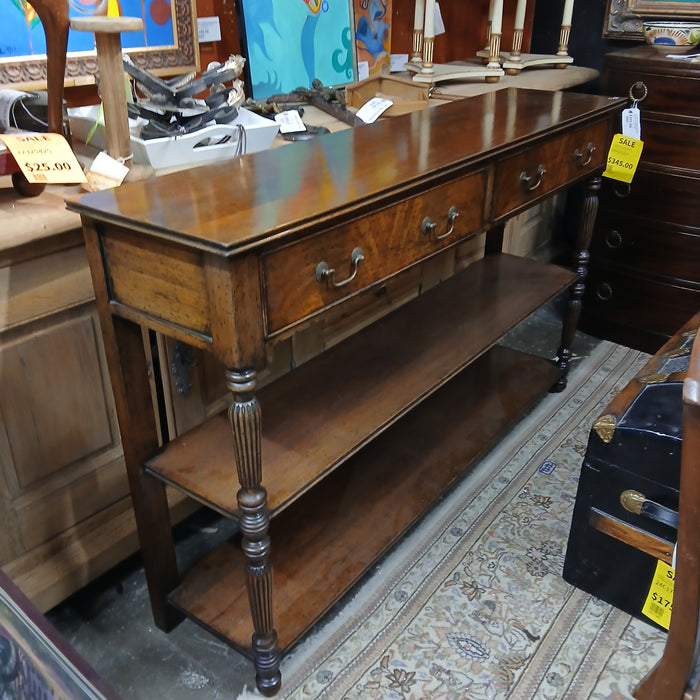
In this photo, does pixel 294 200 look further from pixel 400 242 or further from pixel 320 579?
pixel 320 579

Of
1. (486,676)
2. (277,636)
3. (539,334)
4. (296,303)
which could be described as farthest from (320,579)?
(539,334)

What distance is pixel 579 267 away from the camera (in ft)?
7.82

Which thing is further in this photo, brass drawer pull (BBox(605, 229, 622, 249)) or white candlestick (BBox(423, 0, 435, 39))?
brass drawer pull (BBox(605, 229, 622, 249))

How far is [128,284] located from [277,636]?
79cm

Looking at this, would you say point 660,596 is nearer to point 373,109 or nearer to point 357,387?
point 357,387

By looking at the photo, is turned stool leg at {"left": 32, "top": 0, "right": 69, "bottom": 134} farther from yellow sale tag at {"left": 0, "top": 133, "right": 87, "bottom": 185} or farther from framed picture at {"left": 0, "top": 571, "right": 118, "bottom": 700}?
framed picture at {"left": 0, "top": 571, "right": 118, "bottom": 700}

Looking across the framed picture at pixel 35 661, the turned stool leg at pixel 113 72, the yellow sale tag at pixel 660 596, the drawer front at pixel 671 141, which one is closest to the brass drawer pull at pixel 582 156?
the drawer front at pixel 671 141

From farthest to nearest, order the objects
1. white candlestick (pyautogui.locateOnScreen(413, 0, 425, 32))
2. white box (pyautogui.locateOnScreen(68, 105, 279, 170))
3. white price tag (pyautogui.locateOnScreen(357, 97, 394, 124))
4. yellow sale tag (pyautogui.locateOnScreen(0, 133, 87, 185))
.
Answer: white candlestick (pyautogui.locateOnScreen(413, 0, 425, 32)), white price tag (pyautogui.locateOnScreen(357, 97, 394, 124)), white box (pyautogui.locateOnScreen(68, 105, 279, 170)), yellow sale tag (pyautogui.locateOnScreen(0, 133, 87, 185))

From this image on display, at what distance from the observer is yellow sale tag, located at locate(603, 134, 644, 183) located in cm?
228

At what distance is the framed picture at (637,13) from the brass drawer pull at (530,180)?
1410 millimetres

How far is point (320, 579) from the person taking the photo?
162 cm

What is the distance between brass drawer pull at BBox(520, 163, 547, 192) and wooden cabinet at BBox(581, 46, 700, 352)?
0.92 meters

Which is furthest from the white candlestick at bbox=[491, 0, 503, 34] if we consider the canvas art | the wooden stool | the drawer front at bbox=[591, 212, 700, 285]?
the wooden stool

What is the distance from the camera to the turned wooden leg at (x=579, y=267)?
2.31 meters
